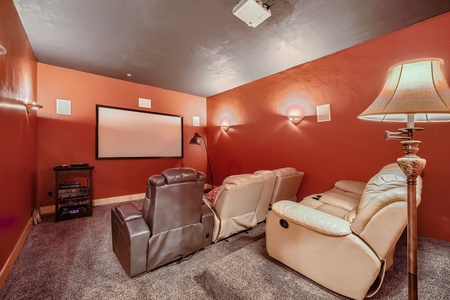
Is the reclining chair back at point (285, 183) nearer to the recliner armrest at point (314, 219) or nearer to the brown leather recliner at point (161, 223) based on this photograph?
the recliner armrest at point (314, 219)

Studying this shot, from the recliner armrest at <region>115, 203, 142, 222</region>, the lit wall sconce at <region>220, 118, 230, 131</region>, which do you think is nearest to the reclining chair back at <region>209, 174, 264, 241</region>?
the recliner armrest at <region>115, 203, 142, 222</region>

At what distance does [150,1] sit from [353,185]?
11.6 ft

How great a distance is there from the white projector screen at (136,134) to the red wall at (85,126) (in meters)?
0.13

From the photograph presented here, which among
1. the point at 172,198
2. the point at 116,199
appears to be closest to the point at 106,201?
the point at 116,199

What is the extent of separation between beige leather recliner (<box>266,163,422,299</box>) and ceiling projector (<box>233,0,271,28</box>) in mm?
2017

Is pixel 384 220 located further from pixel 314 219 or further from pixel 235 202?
pixel 235 202

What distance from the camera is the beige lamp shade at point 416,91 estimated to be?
868mm

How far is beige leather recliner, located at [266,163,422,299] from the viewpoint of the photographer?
1.27m

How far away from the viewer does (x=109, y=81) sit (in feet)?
14.1

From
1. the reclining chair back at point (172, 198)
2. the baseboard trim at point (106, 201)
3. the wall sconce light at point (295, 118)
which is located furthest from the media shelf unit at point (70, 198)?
the wall sconce light at point (295, 118)

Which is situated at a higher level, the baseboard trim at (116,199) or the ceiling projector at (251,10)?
the ceiling projector at (251,10)

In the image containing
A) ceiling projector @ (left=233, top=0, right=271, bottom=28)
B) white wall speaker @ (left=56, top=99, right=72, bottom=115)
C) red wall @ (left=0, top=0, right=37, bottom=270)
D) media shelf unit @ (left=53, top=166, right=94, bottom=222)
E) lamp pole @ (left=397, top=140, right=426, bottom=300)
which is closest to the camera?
lamp pole @ (left=397, top=140, right=426, bottom=300)

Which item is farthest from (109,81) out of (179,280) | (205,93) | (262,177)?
(179,280)

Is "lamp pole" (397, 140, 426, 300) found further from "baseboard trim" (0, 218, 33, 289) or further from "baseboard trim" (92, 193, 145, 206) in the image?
"baseboard trim" (92, 193, 145, 206)
